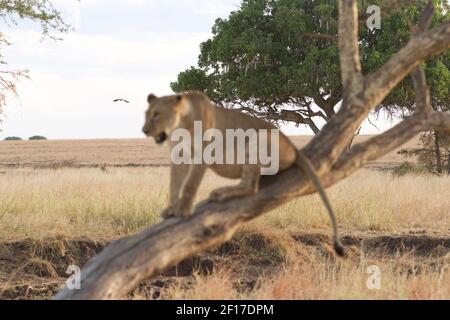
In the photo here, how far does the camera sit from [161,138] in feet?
17.3

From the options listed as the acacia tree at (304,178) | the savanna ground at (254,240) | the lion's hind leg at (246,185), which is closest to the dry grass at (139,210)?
the savanna ground at (254,240)

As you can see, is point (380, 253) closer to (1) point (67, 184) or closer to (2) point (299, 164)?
(2) point (299, 164)

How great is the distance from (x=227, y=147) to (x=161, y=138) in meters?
0.52

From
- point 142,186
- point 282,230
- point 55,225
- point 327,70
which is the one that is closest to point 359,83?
point 282,230

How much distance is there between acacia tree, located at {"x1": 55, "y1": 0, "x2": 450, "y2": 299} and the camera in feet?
17.6

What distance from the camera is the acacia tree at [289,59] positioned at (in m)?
24.8

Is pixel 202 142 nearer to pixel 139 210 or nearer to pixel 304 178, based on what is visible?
pixel 304 178

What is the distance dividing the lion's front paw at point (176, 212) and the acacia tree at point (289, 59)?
762 inches

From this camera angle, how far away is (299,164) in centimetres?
579

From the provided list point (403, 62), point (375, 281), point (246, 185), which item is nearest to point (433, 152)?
point (375, 281)

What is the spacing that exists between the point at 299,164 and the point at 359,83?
1.10 m

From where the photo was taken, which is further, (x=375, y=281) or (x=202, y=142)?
(x=375, y=281)

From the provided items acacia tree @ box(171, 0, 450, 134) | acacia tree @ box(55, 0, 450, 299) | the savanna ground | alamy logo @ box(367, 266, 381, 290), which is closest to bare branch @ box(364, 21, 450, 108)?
acacia tree @ box(55, 0, 450, 299)

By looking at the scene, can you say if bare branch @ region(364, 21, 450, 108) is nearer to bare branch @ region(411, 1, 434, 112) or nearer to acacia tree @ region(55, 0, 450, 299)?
acacia tree @ region(55, 0, 450, 299)
